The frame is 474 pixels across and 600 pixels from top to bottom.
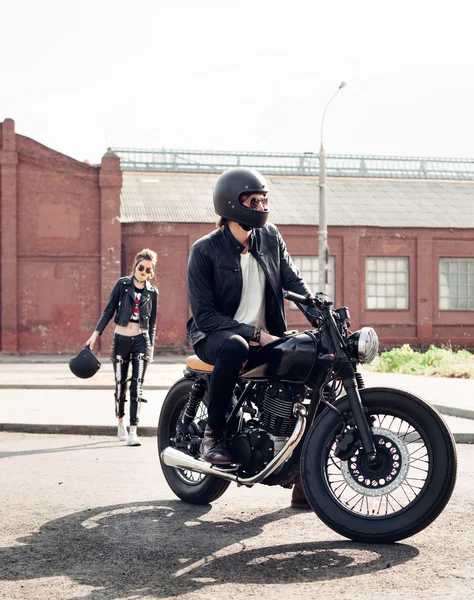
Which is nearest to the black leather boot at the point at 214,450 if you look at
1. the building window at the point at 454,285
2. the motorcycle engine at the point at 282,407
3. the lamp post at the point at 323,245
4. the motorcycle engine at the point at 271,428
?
the motorcycle engine at the point at 271,428

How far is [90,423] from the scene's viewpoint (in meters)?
10.9

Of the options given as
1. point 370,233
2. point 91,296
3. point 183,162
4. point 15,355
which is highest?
point 183,162

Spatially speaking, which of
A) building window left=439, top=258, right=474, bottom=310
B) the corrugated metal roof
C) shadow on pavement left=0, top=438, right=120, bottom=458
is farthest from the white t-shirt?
building window left=439, top=258, right=474, bottom=310

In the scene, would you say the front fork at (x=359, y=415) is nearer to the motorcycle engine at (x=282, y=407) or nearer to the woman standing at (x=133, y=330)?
the motorcycle engine at (x=282, y=407)

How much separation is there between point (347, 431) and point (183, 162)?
4615cm

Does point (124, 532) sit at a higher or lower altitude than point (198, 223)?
lower

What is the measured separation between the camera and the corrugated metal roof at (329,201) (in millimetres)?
37250

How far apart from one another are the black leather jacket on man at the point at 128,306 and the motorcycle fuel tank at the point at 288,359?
457 cm

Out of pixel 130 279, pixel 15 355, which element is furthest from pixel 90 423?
pixel 15 355

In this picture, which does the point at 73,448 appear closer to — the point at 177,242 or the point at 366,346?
the point at 366,346

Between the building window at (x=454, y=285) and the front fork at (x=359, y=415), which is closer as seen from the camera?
the front fork at (x=359, y=415)

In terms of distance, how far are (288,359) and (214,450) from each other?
74cm

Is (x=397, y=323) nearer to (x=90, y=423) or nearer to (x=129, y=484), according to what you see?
(x=90, y=423)

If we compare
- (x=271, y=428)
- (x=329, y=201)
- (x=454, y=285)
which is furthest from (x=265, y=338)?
(x=329, y=201)
